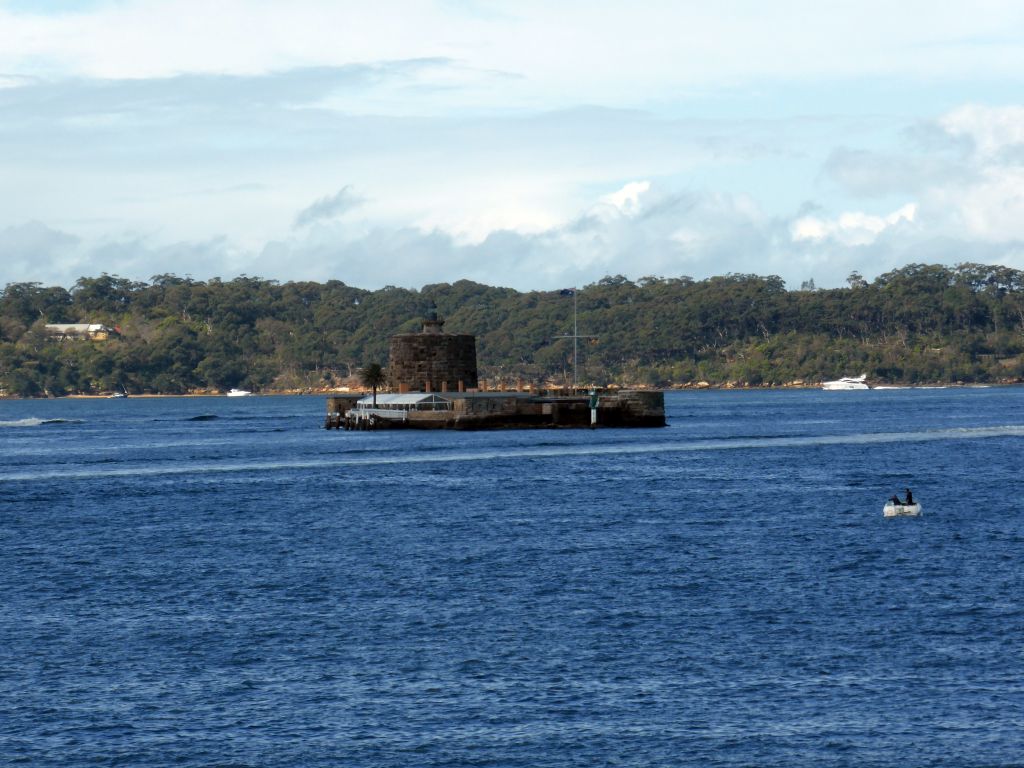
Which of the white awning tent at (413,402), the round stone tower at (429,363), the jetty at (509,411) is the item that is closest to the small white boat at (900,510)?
the jetty at (509,411)

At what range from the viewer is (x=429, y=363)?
147375 millimetres

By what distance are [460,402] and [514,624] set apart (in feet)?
327

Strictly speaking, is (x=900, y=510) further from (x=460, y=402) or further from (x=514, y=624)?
(x=460, y=402)

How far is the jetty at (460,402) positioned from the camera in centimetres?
13912

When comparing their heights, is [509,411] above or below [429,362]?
below

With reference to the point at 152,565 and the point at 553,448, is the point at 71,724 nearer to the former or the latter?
the point at 152,565

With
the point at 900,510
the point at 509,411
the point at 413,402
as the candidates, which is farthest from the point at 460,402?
the point at 900,510

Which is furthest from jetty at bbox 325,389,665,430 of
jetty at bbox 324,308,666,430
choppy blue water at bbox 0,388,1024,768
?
choppy blue water at bbox 0,388,1024,768

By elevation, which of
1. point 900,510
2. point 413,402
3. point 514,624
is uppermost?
point 413,402

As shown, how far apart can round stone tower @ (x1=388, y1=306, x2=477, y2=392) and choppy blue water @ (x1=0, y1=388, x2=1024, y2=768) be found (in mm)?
Answer: 63657

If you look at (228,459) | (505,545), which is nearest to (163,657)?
(505,545)

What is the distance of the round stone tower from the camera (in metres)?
147

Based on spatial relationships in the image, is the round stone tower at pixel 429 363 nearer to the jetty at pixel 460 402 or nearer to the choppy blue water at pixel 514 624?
the jetty at pixel 460 402

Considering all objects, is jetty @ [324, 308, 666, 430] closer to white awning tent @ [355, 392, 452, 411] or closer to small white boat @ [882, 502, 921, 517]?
white awning tent @ [355, 392, 452, 411]
